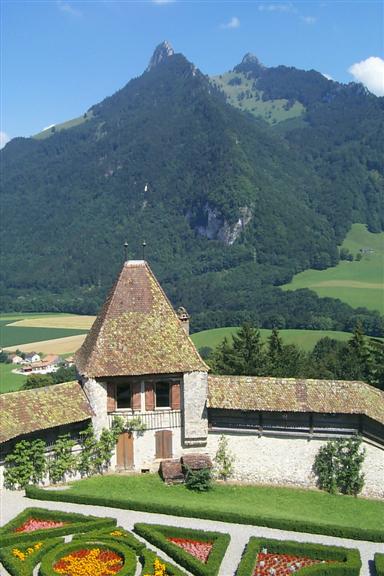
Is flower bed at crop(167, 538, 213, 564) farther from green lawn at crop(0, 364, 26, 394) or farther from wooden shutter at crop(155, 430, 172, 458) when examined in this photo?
green lawn at crop(0, 364, 26, 394)

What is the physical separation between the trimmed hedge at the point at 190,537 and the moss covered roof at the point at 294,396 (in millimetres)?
8164

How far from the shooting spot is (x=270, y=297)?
18175cm

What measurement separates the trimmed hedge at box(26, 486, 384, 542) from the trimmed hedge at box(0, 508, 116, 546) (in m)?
1.71

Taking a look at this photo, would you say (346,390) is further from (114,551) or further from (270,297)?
(270,297)

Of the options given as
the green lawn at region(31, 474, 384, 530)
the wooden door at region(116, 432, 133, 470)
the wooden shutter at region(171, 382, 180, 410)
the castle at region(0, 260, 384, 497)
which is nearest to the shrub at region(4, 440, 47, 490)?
the green lawn at region(31, 474, 384, 530)

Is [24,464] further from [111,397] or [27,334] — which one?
[27,334]

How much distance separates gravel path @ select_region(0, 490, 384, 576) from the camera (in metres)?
24.7

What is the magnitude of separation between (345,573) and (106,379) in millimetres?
14514

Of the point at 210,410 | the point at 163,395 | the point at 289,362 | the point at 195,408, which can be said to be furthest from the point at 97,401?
the point at 289,362

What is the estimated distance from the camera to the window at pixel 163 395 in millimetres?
33750

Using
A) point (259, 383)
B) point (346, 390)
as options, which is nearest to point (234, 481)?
point (259, 383)

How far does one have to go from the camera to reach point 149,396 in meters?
33.4

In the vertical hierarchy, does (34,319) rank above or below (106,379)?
below

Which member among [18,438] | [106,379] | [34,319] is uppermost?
[106,379]
